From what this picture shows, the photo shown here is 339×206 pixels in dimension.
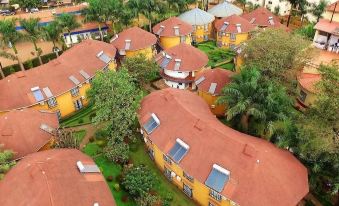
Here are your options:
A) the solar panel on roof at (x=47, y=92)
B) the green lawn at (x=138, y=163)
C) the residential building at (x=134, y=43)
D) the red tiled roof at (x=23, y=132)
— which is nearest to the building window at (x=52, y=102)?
the solar panel on roof at (x=47, y=92)

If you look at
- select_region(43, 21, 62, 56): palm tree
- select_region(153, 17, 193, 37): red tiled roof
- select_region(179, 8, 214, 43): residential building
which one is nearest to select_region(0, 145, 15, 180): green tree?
select_region(43, 21, 62, 56): palm tree

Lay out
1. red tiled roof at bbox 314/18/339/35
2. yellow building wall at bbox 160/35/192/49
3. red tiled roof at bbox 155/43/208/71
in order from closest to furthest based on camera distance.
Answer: red tiled roof at bbox 314/18/339/35 < red tiled roof at bbox 155/43/208/71 < yellow building wall at bbox 160/35/192/49

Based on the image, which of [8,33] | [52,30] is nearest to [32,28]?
[52,30]

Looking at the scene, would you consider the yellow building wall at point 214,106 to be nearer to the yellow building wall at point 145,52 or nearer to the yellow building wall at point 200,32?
the yellow building wall at point 145,52

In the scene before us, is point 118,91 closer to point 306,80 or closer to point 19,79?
point 19,79

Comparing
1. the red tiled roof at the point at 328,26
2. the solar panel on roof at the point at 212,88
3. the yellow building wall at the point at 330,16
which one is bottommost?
the solar panel on roof at the point at 212,88

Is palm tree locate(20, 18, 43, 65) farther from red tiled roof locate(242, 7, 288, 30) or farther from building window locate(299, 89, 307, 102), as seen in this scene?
red tiled roof locate(242, 7, 288, 30)

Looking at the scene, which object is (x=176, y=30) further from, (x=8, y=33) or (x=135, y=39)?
(x=8, y=33)
